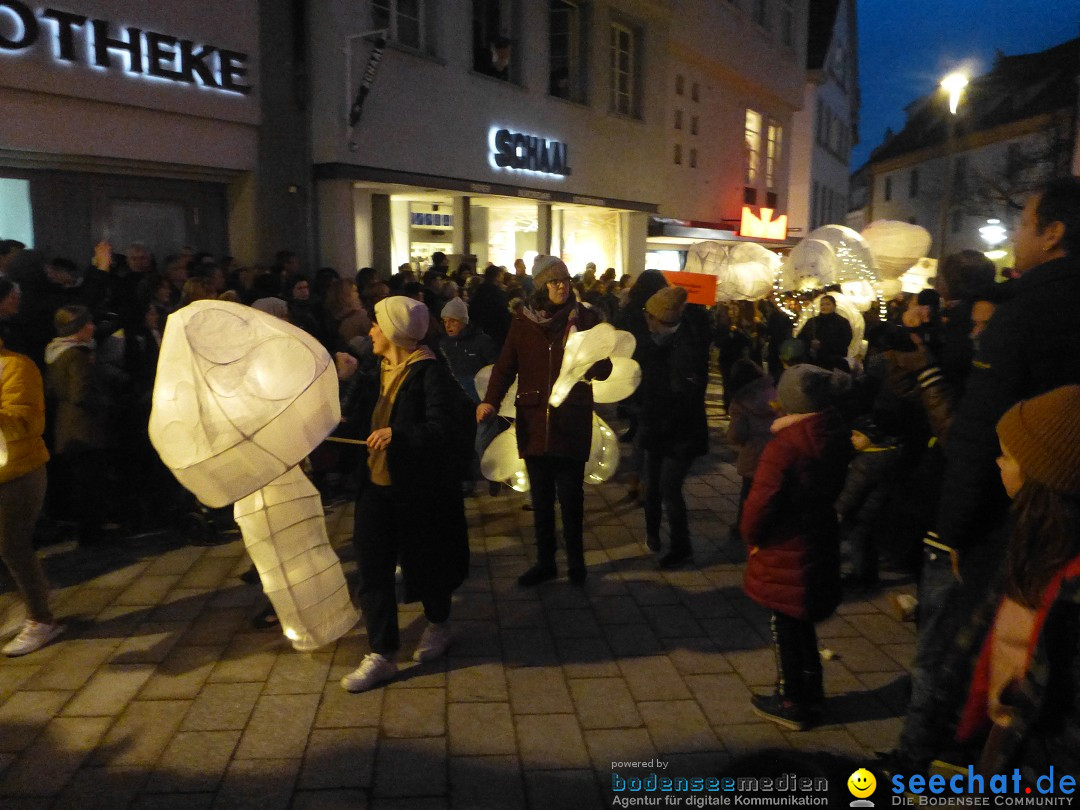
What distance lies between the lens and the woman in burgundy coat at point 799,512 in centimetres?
348

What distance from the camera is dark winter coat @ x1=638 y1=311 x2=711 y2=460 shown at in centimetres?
548

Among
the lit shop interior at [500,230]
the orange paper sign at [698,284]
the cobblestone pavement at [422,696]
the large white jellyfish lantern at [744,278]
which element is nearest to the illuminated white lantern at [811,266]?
the large white jellyfish lantern at [744,278]

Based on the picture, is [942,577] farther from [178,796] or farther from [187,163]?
[187,163]

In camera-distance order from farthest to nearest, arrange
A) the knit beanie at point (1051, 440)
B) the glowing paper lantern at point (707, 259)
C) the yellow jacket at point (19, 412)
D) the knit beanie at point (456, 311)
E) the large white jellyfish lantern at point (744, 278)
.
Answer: the glowing paper lantern at point (707, 259)
the large white jellyfish lantern at point (744, 278)
the knit beanie at point (456, 311)
the yellow jacket at point (19, 412)
the knit beanie at point (1051, 440)

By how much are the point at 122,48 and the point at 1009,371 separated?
9.37 meters

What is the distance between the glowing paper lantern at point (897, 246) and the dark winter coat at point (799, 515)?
400 inches

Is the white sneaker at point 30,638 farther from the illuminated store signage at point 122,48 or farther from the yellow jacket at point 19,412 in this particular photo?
the illuminated store signage at point 122,48

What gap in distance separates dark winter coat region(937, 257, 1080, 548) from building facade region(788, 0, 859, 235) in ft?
90.7

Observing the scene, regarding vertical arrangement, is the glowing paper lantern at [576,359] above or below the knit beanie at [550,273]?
below

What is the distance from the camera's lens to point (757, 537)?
354 centimetres

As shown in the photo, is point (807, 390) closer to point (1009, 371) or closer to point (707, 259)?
point (1009, 371)

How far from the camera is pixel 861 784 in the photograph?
171cm

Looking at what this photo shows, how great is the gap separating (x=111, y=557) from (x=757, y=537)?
4.55 meters

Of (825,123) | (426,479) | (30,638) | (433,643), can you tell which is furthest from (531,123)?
(825,123)
